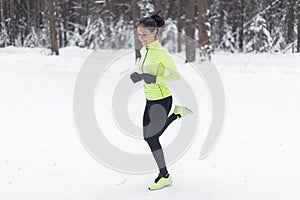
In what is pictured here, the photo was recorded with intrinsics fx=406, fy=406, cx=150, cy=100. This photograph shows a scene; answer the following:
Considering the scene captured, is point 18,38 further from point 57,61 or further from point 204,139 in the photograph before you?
point 204,139

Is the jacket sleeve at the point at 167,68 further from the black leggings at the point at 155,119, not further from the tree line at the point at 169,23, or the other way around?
the tree line at the point at 169,23

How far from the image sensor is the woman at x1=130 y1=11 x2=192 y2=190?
13.2 feet

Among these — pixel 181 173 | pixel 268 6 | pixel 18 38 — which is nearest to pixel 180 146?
pixel 181 173

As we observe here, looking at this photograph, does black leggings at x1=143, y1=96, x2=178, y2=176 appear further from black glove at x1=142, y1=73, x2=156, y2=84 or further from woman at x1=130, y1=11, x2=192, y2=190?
black glove at x1=142, y1=73, x2=156, y2=84

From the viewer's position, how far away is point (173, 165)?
5254 mm

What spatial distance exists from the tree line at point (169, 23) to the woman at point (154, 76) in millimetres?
21606

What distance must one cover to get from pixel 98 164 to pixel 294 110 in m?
4.85

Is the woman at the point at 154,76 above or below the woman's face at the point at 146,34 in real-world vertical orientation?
below

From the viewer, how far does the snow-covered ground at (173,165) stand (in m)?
4.39

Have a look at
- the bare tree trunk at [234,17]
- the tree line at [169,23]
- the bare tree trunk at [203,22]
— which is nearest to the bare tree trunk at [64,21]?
the tree line at [169,23]

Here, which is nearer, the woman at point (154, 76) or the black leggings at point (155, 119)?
the woman at point (154, 76)

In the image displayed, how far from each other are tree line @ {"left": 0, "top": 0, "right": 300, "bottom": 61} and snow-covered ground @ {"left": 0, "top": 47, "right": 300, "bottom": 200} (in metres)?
17.3

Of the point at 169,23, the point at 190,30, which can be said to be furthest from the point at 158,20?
the point at 169,23

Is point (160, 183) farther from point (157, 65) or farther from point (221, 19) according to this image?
point (221, 19)
